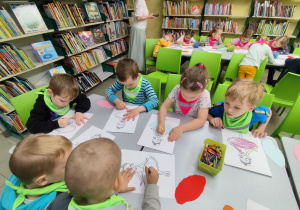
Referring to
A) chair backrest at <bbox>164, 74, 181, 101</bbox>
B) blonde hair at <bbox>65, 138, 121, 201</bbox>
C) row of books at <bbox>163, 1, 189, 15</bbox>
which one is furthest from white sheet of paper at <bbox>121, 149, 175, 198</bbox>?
row of books at <bbox>163, 1, 189, 15</bbox>

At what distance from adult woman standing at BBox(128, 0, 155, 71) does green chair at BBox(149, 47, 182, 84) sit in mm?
1020

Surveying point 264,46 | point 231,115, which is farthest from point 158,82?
point 264,46

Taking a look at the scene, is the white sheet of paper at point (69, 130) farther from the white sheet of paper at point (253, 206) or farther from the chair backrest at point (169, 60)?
the chair backrest at point (169, 60)

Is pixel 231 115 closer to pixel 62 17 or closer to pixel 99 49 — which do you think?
pixel 62 17

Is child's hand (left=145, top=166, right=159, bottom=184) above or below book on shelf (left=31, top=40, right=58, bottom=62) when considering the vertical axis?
below

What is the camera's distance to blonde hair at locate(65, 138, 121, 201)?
0.45 meters

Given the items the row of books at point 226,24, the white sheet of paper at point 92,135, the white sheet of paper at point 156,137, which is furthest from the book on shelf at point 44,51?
the row of books at point 226,24

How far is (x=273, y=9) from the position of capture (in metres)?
3.56

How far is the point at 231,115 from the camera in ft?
3.50

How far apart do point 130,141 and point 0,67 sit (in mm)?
1817

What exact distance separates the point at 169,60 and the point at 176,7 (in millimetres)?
2564

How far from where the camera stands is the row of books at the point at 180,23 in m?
4.25

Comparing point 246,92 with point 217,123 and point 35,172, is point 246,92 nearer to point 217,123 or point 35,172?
point 217,123

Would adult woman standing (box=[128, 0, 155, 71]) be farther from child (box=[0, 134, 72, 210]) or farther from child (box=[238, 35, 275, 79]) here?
child (box=[0, 134, 72, 210])
